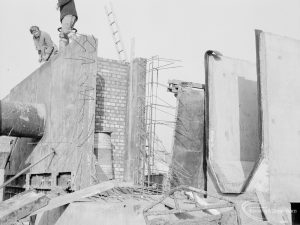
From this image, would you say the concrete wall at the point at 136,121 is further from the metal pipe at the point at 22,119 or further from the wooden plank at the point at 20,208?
the wooden plank at the point at 20,208

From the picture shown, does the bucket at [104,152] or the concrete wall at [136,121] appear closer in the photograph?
the bucket at [104,152]

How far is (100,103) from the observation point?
8.52 m

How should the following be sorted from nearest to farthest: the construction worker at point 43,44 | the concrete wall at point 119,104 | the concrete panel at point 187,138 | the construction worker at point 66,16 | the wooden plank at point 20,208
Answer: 1. the wooden plank at point 20,208
2. the concrete wall at point 119,104
3. the concrete panel at point 187,138
4. the construction worker at point 66,16
5. the construction worker at point 43,44

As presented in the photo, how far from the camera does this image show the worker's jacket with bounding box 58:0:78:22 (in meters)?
10.3

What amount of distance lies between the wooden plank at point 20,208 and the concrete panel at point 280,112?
334 centimetres

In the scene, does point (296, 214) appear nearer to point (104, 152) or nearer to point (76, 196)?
point (104, 152)

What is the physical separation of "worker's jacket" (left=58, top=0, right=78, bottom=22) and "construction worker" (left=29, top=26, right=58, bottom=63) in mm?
937

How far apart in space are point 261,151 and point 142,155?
9.20 ft

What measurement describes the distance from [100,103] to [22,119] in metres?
1.86

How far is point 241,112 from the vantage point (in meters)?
7.68

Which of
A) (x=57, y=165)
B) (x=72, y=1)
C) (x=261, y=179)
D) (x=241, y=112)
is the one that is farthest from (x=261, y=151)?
(x=72, y=1)

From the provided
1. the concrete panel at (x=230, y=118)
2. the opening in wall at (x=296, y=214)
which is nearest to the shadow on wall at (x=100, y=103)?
the concrete panel at (x=230, y=118)

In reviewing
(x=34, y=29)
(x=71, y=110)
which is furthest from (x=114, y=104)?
(x=34, y=29)

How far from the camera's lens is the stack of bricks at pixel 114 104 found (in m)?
8.46
